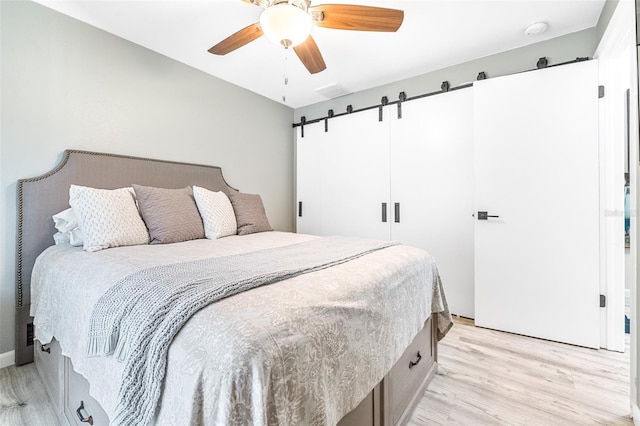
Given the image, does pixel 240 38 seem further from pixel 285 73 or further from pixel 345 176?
pixel 345 176

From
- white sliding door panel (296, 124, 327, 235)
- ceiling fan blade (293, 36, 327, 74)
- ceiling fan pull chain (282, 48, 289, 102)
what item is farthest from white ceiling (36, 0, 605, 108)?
white sliding door panel (296, 124, 327, 235)

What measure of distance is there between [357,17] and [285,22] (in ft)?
1.40

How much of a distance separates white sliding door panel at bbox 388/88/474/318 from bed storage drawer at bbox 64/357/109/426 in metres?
2.82

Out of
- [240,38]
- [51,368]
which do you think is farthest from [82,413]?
[240,38]

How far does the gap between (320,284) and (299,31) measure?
141cm

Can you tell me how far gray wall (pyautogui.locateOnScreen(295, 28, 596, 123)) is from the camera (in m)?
2.43

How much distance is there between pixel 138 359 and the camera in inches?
31.0

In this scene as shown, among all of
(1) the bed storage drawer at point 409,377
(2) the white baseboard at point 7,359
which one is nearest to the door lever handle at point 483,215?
(1) the bed storage drawer at point 409,377

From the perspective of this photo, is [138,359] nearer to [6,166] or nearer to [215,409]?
[215,409]

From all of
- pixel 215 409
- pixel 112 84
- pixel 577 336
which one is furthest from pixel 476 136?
pixel 112 84

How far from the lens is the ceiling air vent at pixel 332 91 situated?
3482mm

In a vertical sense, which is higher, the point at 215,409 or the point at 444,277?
the point at 215,409

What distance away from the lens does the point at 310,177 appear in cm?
409

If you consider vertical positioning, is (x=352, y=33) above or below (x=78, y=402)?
above
